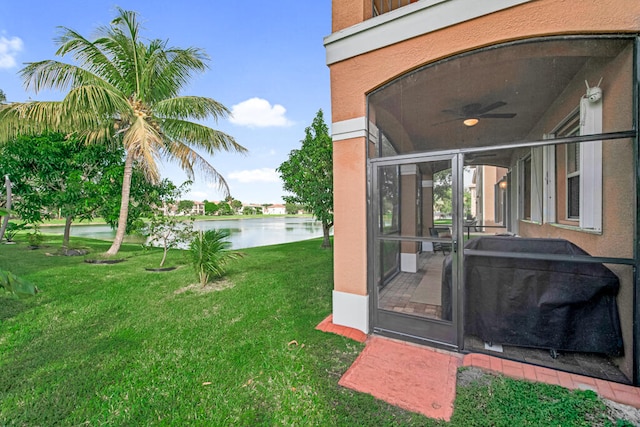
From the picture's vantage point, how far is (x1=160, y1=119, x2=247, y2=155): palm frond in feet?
28.9

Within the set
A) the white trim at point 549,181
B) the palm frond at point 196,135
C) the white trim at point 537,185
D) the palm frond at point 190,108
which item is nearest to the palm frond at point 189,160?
the palm frond at point 196,135

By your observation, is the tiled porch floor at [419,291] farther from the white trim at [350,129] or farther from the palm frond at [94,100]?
the palm frond at [94,100]

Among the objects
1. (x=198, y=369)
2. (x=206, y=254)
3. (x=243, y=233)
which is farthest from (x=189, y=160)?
(x=243, y=233)

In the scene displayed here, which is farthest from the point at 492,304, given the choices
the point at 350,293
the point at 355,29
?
the point at 355,29

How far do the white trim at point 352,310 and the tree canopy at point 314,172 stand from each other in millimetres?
A: 7587

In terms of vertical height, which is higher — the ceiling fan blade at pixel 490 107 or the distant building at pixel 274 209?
the ceiling fan blade at pixel 490 107

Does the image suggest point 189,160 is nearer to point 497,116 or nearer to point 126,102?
point 126,102

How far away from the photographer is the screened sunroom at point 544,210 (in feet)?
7.82

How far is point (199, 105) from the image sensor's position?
8.38m

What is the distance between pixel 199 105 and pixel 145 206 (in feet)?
13.6

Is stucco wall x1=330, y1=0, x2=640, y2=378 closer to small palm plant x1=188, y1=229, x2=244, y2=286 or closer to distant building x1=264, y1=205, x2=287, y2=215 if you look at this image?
small palm plant x1=188, y1=229, x2=244, y2=286

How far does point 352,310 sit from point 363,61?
298cm

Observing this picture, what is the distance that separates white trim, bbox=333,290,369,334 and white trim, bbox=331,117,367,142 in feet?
6.28

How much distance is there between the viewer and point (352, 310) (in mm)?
3289
